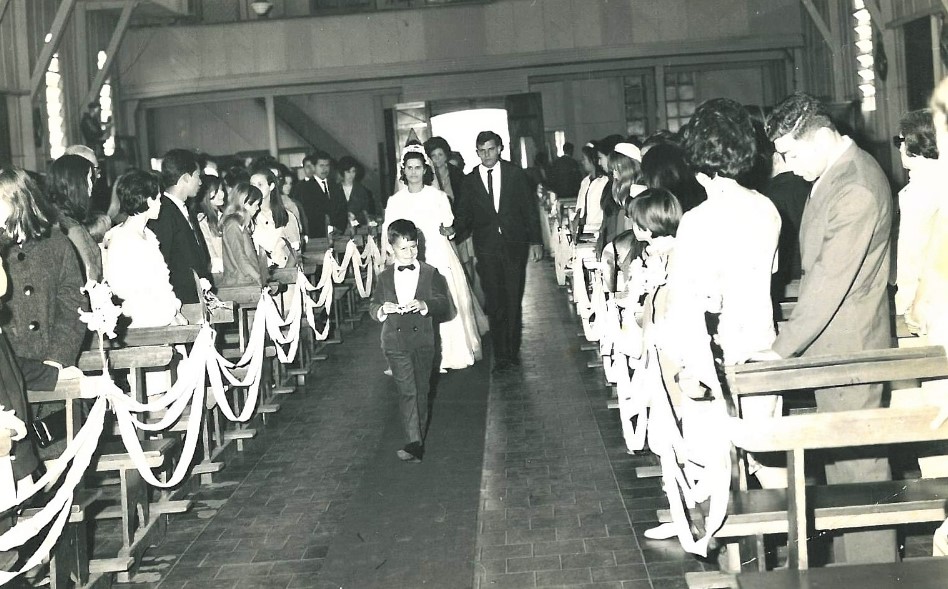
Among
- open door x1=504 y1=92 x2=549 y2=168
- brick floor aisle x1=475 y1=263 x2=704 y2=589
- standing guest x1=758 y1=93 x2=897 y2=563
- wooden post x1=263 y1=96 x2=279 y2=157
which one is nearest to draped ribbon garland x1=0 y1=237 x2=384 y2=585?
brick floor aisle x1=475 y1=263 x2=704 y2=589

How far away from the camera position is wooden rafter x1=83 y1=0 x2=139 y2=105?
17.9m

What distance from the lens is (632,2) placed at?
19.3 meters

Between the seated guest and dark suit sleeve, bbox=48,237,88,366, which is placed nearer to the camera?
dark suit sleeve, bbox=48,237,88,366

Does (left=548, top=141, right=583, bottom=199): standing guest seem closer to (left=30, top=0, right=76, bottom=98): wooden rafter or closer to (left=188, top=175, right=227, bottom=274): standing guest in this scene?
(left=188, top=175, right=227, bottom=274): standing guest

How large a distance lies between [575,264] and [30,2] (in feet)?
30.3

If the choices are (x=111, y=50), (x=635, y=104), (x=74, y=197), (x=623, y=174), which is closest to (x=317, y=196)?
(x=111, y=50)

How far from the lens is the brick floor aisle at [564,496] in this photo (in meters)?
4.99

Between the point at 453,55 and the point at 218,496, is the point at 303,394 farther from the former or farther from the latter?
the point at 453,55

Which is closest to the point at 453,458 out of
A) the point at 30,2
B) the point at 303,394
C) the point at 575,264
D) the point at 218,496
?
the point at 218,496

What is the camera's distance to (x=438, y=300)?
7148 mm

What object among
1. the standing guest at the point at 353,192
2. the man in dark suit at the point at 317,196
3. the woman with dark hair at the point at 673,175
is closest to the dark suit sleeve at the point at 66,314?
the woman with dark hair at the point at 673,175

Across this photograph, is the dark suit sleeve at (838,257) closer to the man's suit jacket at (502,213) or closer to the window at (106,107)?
the man's suit jacket at (502,213)

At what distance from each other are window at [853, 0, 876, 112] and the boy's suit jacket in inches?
419

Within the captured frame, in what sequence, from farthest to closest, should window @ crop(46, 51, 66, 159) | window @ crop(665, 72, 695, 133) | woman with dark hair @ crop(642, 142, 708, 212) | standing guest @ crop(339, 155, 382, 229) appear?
1. window @ crop(665, 72, 695, 133)
2. window @ crop(46, 51, 66, 159)
3. standing guest @ crop(339, 155, 382, 229)
4. woman with dark hair @ crop(642, 142, 708, 212)
